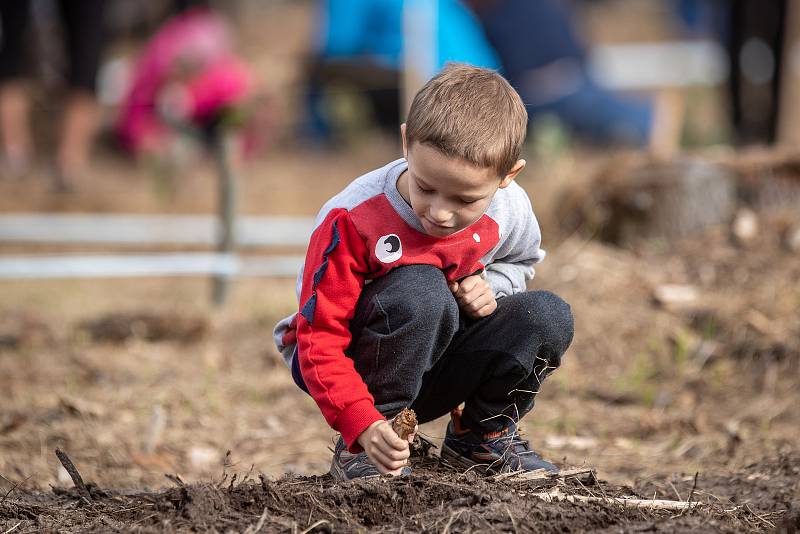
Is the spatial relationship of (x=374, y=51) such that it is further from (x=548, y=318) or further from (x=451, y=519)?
(x=451, y=519)

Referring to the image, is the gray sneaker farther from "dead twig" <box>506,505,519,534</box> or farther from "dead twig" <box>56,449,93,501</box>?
"dead twig" <box>56,449,93,501</box>

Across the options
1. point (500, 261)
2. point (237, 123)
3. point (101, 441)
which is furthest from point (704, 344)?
point (237, 123)

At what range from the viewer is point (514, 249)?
2.38 m

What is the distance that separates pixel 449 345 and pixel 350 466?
356mm

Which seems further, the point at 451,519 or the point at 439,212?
the point at 439,212

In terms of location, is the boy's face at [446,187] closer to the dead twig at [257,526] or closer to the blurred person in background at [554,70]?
the dead twig at [257,526]

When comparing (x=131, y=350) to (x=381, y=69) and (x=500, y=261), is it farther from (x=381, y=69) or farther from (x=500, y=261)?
(x=381, y=69)

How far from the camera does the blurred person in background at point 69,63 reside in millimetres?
6824

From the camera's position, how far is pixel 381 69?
9.08m

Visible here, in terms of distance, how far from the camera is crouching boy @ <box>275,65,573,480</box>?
2035 mm

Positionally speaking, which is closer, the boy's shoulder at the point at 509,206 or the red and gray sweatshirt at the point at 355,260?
the red and gray sweatshirt at the point at 355,260

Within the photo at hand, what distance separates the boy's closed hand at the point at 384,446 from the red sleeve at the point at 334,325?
0.02 meters

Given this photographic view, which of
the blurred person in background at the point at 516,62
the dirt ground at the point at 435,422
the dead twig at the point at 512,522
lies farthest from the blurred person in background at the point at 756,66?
the dead twig at the point at 512,522

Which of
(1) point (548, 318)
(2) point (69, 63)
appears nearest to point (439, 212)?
(1) point (548, 318)
